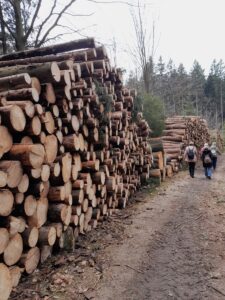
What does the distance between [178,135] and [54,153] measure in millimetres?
14488

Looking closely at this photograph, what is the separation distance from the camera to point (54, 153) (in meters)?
5.72

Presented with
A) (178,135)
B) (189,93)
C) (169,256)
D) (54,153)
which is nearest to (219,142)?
(178,135)

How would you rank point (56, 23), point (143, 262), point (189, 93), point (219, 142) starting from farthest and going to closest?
point (189, 93) < point (219, 142) < point (56, 23) < point (143, 262)

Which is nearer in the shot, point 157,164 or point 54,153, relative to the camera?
point 54,153

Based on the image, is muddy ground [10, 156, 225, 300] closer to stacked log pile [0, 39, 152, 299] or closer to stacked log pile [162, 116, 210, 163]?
stacked log pile [0, 39, 152, 299]

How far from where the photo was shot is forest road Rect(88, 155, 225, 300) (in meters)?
4.72

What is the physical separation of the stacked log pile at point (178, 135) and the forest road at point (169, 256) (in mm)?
8442

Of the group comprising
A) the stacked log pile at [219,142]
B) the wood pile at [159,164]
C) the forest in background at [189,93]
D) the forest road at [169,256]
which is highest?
the forest in background at [189,93]

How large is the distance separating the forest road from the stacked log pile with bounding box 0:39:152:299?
3.14 ft

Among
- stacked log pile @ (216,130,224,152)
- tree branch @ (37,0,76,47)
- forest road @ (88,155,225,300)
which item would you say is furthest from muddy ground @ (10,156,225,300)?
stacked log pile @ (216,130,224,152)

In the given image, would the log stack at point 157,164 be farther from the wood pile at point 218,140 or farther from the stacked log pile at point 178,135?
the wood pile at point 218,140

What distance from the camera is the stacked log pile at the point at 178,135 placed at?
59.3 ft

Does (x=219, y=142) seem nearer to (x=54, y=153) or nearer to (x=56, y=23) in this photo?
(x=56, y=23)

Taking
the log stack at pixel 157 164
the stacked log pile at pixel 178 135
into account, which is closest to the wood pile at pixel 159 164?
the log stack at pixel 157 164
